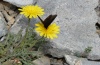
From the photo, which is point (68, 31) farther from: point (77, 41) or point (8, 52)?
point (8, 52)

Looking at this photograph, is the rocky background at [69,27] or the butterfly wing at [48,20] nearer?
the butterfly wing at [48,20]

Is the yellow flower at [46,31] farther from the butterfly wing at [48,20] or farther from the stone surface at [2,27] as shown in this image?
the stone surface at [2,27]

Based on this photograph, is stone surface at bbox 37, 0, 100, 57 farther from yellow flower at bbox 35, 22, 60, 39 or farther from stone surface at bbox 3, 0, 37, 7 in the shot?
yellow flower at bbox 35, 22, 60, 39

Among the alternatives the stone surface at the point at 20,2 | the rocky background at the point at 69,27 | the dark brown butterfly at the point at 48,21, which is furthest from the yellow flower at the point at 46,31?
the stone surface at the point at 20,2

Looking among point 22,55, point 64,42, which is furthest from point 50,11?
point 22,55

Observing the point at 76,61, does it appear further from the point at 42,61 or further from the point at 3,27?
the point at 3,27

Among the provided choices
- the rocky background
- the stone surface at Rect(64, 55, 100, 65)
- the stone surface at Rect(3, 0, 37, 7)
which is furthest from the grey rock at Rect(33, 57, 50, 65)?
the stone surface at Rect(3, 0, 37, 7)

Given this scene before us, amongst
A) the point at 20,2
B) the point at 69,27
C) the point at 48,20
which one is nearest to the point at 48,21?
the point at 48,20
